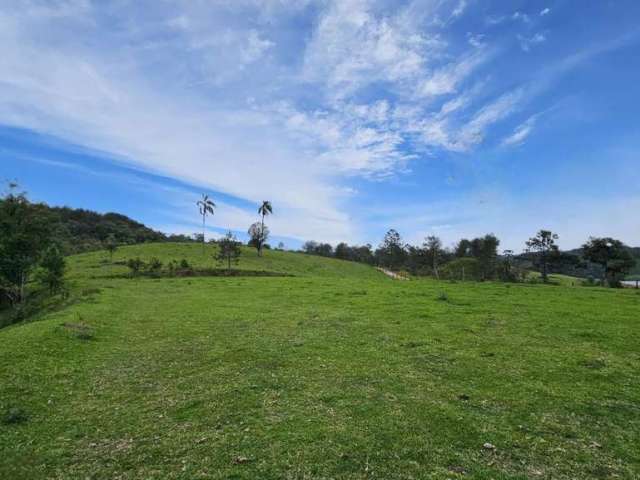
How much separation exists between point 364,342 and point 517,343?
257 inches

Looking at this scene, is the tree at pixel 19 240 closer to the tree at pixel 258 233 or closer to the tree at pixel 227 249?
the tree at pixel 227 249

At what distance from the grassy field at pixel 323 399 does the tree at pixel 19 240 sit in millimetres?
18687

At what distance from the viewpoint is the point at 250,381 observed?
1151 cm

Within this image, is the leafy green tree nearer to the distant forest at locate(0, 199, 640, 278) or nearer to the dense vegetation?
the distant forest at locate(0, 199, 640, 278)

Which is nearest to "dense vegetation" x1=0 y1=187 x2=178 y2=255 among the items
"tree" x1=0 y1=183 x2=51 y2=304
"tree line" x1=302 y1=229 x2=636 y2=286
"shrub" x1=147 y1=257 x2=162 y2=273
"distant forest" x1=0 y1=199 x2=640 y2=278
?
"distant forest" x1=0 y1=199 x2=640 y2=278

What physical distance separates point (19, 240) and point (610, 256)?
301 feet

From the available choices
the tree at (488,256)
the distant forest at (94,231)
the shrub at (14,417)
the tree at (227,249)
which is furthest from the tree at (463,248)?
the shrub at (14,417)

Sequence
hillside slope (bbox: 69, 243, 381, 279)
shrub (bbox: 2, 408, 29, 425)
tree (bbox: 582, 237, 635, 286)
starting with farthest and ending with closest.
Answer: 1. tree (bbox: 582, 237, 635, 286)
2. hillside slope (bbox: 69, 243, 381, 279)
3. shrub (bbox: 2, 408, 29, 425)

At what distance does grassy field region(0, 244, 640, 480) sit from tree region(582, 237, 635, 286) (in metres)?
61.8

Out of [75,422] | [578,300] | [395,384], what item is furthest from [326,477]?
[578,300]

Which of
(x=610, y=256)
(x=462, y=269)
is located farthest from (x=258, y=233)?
(x=610, y=256)

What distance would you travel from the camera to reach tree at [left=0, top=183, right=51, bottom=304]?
33.5 metres

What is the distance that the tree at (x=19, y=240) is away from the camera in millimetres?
33469

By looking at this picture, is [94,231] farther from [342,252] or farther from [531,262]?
[531,262]
